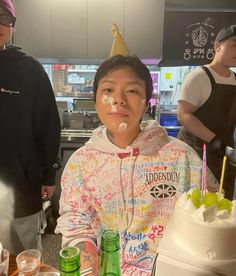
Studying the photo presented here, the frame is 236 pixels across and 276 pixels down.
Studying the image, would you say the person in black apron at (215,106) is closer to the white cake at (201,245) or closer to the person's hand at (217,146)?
the person's hand at (217,146)

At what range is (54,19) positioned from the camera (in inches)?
131

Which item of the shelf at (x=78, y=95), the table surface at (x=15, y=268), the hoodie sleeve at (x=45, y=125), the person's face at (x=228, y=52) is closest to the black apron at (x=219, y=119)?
the person's face at (x=228, y=52)

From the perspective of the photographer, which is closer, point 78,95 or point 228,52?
point 228,52

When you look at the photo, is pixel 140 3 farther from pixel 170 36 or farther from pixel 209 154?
pixel 209 154

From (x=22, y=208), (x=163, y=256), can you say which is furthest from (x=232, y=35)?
(x=163, y=256)

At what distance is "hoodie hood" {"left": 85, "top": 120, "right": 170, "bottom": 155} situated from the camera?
3.71 ft

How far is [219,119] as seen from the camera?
2090mm

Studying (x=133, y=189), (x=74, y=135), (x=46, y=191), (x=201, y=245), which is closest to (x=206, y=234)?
(x=201, y=245)

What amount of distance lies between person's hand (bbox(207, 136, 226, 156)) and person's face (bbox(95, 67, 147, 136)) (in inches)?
42.0

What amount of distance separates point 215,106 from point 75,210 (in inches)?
51.8

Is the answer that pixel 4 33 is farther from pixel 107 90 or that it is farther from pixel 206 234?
pixel 206 234

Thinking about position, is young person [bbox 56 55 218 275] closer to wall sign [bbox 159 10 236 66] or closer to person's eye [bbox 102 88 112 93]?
person's eye [bbox 102 88 112 93]

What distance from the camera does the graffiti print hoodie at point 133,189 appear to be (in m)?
1.09

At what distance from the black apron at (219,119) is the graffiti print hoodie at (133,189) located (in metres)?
1.01
